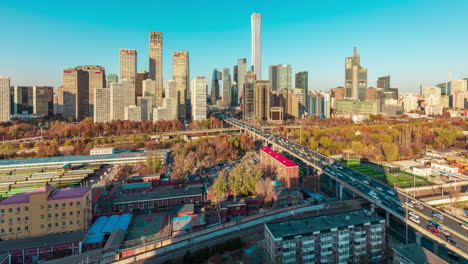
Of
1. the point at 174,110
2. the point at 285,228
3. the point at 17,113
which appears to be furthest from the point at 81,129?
the point at 285,228

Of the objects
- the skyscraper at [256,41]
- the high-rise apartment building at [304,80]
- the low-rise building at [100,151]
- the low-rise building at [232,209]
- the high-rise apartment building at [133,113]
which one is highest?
the skyscraper at [256,41]

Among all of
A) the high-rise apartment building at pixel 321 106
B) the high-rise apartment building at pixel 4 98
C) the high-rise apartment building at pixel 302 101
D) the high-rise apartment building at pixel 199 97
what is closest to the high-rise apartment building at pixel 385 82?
the high-rise apartment building at pixel 302 101

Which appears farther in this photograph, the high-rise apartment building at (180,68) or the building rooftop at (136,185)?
the high-rise apartment building at (180,68)

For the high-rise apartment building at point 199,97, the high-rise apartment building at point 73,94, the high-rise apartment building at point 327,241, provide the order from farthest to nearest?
1. the high-rise apartment building at point 73,94
2. the high-rise apartment building at point 199,97
3. the high-rise apartment building at point 327,241

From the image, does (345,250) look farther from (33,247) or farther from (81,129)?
(81,129)

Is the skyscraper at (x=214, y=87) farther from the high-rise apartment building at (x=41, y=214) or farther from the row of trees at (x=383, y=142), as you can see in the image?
the high-rise apartment building at (x=41, y=214)
